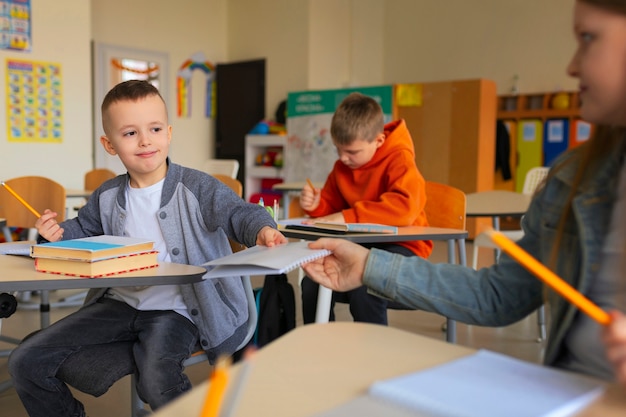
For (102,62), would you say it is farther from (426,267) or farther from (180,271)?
(426,267)

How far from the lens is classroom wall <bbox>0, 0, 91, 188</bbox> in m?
5.64

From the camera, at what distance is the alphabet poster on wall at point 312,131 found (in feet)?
24.0

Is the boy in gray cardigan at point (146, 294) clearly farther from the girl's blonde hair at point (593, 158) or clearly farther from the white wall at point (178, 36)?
the white wall at point (178, 36)

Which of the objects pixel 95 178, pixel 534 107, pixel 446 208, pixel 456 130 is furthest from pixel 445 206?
pixel 534 107

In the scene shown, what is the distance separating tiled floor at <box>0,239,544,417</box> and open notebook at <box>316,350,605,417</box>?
A: 1877 mm

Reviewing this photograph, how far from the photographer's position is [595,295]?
816 millimetres

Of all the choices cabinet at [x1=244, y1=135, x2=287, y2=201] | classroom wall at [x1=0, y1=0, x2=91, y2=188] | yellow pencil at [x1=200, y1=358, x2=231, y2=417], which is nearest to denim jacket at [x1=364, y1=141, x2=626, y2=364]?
yellow pencil at [x1=200, y1=358, x2=231, y2=417]

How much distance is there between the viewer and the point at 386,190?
2510 millimetres

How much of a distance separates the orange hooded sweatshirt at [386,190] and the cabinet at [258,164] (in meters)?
5.23

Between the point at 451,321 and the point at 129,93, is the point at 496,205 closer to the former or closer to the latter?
the point at 451,321

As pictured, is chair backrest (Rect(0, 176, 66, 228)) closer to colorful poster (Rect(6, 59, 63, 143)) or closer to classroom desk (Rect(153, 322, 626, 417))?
classroom desk (Rect(153, 322, 626, 417))

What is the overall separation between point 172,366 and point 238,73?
24.6ft

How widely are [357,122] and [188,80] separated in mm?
6507

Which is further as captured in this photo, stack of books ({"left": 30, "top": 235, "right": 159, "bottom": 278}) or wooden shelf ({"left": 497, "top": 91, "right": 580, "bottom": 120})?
wooden shelf ({"left": 497, "top": 91, "right": 580, "bottom": 120})
